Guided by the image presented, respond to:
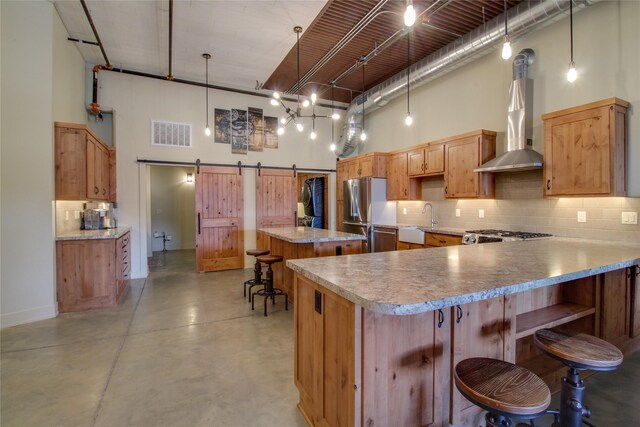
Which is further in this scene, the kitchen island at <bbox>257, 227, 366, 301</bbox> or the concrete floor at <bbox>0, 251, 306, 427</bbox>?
the kitchen island at <bbox>257, 227, 366, 301</bbox>

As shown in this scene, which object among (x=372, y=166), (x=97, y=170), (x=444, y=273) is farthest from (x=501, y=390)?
(x=97, y=170)

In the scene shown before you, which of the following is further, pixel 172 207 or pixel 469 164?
pixel 172 207

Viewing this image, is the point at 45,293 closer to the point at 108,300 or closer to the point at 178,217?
the point at 108,300

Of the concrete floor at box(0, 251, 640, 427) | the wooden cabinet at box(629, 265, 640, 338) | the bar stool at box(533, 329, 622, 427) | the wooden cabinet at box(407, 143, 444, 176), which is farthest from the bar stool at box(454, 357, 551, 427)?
the wooden cabinet at box(407, 143, 444, 176)

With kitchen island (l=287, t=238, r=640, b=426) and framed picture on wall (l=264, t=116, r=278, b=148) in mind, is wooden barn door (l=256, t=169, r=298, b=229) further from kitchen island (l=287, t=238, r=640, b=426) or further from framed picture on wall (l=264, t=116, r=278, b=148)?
kitchen island (l=287, t=238, r=640, b=426)

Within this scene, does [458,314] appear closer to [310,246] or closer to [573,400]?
[573,400]

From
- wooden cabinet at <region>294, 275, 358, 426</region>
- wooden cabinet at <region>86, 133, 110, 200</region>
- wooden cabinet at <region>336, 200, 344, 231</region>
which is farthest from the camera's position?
wooden cabinet at <region>336, 200, 344, 231</region>

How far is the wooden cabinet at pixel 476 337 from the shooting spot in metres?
1.56

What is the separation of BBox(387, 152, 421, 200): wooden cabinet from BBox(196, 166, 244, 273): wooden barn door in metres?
3.14

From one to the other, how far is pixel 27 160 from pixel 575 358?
519 centimetres

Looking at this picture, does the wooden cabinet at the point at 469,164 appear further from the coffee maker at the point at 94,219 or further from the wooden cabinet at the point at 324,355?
the coffee maker at the point at 94,219

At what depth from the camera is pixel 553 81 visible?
11.8 ft

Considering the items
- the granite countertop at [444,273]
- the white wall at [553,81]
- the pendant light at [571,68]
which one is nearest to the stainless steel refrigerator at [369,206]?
the white wall at [553,81]

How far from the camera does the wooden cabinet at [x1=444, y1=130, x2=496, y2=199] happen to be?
418 cm
